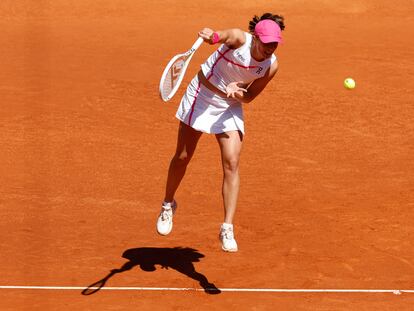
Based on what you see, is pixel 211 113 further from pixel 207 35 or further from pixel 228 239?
pixel 228 239

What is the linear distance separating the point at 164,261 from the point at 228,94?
253 cm

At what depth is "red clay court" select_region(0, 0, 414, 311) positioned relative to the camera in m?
11.0

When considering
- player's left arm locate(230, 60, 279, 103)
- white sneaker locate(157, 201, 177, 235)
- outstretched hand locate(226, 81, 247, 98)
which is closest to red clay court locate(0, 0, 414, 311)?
white sneaker locate(157, 201, 177, 235)

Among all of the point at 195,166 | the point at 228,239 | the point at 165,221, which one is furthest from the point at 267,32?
the point at 195,166

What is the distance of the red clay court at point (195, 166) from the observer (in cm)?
1103

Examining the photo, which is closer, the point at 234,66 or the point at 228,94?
the point at 228,94

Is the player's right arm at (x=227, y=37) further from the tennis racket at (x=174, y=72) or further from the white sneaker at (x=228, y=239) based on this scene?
the white sneaker at (x=228, y=239)

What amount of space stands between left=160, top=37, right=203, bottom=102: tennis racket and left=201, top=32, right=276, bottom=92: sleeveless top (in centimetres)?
25

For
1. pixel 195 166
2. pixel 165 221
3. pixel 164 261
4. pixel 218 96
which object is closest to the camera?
pixel 218 96

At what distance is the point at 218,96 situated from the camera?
35.0 ft

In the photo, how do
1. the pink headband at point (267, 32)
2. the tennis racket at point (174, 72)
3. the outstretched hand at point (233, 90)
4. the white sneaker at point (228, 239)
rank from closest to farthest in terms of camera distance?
the pink headband at point (267, 32) → the outstretched hand at point (233, 90) → the tennis racket at point (174, 72) → the white sneaker at point (228, 239)

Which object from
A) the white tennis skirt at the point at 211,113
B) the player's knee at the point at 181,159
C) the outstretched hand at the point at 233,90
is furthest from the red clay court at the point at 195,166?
the outstretched hand at the point at 233,90

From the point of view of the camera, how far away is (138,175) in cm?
1469

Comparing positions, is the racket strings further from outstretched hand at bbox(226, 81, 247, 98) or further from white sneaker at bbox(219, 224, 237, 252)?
white sneaker at bbox(219, 224, 237, 252)
